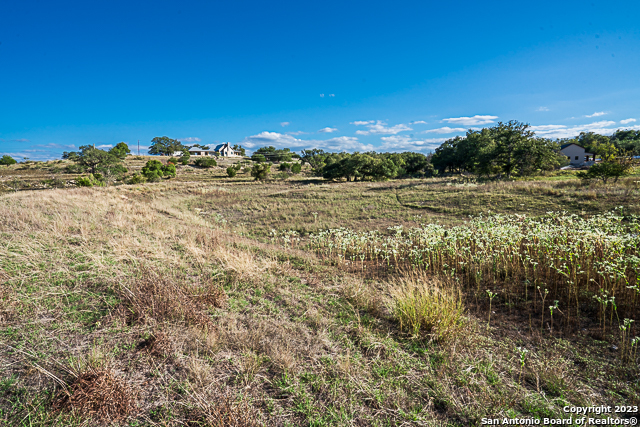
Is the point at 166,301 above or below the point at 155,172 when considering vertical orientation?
below

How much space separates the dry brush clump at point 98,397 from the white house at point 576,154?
302ft

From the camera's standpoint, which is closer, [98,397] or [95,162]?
[98,397]

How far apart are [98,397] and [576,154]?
95759mm

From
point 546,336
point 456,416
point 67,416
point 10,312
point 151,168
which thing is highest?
point 151,168

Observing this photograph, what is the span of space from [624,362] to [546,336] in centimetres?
80

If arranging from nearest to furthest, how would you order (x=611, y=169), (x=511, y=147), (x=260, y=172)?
(x=611, y=169) < (x=511, y=147) < (x=260, y=172)

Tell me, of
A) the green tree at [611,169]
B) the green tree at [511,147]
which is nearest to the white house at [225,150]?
the green tree at [511,147]

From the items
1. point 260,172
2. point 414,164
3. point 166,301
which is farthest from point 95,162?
point 414,164

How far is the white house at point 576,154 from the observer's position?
66.3m

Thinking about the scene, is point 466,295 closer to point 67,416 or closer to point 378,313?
point 378,313

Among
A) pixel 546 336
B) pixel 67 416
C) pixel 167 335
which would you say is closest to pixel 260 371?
pixel 167 335

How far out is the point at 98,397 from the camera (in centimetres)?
222

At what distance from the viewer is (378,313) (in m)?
4.36

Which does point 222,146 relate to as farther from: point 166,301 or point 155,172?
point 166,301
